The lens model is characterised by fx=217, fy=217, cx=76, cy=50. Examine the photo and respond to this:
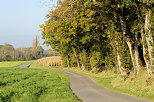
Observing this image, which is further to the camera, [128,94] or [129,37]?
[129,37]

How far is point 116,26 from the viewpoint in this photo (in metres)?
21.0

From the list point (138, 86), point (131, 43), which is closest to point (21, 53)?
point (131, 43)

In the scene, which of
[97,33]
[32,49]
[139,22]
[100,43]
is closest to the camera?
[139,22]

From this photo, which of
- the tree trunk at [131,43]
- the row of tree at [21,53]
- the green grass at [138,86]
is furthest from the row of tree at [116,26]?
the row of tree at [21,53]

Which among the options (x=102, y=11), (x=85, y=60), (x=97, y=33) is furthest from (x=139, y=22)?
(x=85, y=60)

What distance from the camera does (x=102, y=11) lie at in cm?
1947

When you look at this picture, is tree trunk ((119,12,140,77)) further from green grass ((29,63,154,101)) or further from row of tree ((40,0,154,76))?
green grass ((29,63,154,101))

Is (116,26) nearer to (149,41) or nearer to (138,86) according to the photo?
(149,41)

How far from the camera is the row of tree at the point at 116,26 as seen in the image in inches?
610

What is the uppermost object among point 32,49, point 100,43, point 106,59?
point 32,49

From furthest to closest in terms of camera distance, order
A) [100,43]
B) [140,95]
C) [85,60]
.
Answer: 1. [85,60]
2. [100,43]
3. [140,95]

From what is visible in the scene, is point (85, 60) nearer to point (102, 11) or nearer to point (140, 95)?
point (102, 11)

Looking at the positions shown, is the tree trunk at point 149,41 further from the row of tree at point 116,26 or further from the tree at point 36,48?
the tree at point 36,48

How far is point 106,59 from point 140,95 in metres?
Answer: 15.9
